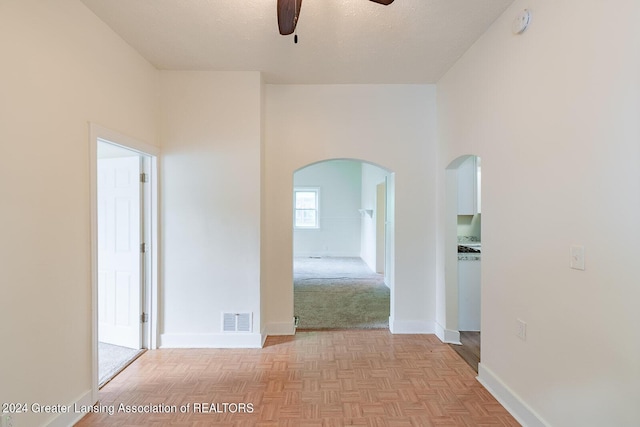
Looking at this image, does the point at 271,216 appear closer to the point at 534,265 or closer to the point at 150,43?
the point at 150,43

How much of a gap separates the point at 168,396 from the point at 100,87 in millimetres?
2369

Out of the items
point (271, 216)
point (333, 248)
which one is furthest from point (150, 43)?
point (333, 248)

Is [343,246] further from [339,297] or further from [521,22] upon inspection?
[521,22]

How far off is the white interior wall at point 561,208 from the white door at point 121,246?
3.21 meters

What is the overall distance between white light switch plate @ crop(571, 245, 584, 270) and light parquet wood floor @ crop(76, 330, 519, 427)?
1.19 m

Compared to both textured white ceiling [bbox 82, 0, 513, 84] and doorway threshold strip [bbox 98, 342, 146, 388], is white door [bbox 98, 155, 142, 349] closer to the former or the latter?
doorway threshold strip [bbox 98, 342, 146, 388]

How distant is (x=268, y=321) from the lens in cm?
372

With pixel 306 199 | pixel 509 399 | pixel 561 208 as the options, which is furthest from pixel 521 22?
pixel 306 199

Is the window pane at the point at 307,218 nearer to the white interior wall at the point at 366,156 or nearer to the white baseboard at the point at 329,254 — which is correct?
the white baseboard at the point at 329,254

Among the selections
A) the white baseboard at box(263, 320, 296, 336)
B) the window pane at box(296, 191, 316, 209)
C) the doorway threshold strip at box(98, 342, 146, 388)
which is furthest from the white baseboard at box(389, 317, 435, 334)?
the window pane at box(296, 191, 316, 209)

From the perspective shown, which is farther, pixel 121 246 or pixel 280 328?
pixel 280 328

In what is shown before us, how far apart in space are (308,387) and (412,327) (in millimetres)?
1626

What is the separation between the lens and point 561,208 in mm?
1848

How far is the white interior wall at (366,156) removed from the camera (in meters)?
3.71
